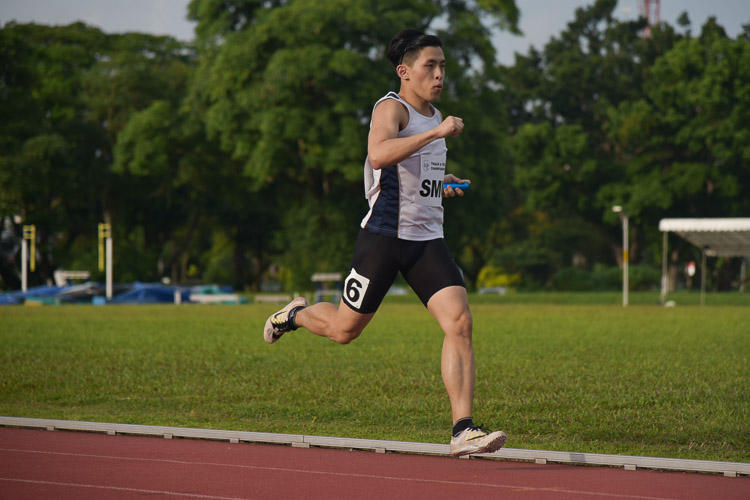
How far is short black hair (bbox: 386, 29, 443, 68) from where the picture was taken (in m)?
6.12

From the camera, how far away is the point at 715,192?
56719mm

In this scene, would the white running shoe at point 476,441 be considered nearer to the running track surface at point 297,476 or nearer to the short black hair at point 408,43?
the running track surface at point 297,476

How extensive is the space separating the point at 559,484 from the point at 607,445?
168 centimetres

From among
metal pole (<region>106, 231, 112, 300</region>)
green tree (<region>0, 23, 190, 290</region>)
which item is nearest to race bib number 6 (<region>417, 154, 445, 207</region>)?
metal pole (<region>106, 231, 112, 300</region>)

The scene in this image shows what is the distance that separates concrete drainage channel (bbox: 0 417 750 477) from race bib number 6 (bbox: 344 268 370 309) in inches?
37.6

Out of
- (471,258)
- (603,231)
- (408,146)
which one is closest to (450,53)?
(603,231)

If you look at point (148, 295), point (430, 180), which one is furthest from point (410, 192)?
point (148, 295)

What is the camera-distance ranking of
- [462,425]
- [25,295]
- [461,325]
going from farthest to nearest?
[25,295]
[461,325]
[462,425]

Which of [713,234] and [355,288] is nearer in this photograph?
[355,288]

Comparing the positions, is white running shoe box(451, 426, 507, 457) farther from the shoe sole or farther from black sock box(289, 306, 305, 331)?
black sock box(289, 306, 305, 331)

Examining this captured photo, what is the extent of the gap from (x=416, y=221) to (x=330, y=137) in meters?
34.1

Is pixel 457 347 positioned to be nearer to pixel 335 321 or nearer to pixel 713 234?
pixel 335 321

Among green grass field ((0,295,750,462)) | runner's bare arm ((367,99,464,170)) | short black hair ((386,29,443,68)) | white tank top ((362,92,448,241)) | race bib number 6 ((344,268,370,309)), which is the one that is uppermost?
short black hair ((386,29,443,68))

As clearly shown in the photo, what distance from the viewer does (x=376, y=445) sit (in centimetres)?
651
